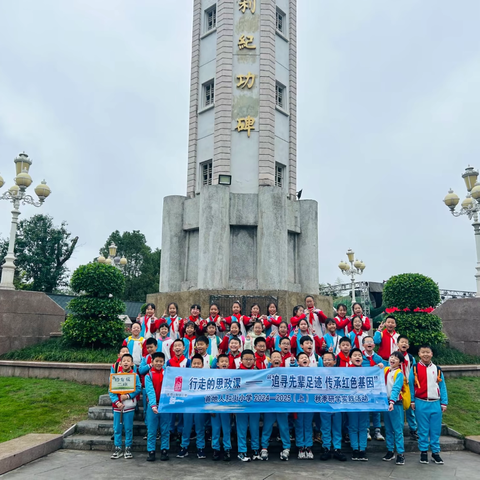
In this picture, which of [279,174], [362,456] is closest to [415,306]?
[279,174]

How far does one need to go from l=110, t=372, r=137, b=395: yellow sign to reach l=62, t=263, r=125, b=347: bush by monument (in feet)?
19.6

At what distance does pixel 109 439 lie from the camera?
7.24 m

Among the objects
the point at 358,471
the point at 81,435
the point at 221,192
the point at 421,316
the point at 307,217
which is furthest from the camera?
the point at 307,217

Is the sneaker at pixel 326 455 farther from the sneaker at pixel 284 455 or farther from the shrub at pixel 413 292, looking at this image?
the shrub at pixel 413 292

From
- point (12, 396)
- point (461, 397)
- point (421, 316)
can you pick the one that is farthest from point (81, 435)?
point (421, 316)

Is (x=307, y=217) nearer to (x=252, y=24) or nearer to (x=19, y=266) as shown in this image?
(x=252, y=24)

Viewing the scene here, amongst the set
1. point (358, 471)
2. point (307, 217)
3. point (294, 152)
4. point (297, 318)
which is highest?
point (294, 152)

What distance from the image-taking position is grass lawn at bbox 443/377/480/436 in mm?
8102

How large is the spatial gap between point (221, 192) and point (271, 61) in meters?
5.35

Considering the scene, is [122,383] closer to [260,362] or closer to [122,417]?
A: [122,417]

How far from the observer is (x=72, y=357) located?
453 inches

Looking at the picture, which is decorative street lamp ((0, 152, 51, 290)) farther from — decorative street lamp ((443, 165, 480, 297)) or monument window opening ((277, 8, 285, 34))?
decorative street lamp ((443, 165, 480, 297))

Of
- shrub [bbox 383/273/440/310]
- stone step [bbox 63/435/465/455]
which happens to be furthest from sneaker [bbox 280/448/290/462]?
shrub [bbox 383/273/440/310]

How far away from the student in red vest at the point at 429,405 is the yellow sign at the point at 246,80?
11152 mm
